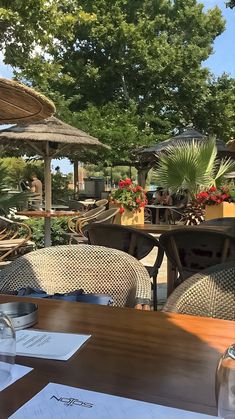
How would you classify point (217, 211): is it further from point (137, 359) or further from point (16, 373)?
point (16, 373)

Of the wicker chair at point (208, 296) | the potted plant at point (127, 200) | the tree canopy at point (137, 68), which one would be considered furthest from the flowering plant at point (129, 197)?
the tree canopy at point (137, 68)

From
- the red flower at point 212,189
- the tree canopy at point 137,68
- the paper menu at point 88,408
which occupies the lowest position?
the paper menu at point 88,408

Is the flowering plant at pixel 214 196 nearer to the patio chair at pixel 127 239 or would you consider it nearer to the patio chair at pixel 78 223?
the patio chair at pixel 78 223

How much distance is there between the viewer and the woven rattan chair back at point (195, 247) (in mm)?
3086

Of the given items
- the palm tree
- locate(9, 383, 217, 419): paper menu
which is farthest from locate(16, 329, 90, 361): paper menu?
the palm tree

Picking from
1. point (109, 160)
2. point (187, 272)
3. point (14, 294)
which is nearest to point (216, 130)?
point (109, 160)

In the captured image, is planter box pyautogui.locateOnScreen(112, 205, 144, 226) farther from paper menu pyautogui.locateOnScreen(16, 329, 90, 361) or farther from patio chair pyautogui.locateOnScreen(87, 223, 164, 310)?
paper menu pyautogui.locateOnScreen(16, 329, 90, 361)

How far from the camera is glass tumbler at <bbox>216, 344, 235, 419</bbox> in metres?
0.71

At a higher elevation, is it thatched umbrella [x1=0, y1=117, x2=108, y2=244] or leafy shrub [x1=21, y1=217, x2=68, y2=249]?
thatched umbrella [x1=0, y1=117, x2=108, y2=244]

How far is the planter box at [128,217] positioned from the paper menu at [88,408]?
6.44 m

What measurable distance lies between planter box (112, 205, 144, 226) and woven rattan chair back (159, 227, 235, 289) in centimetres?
399

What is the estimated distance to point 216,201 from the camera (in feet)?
23.8

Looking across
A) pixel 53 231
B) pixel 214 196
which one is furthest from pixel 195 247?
pixel 53 231

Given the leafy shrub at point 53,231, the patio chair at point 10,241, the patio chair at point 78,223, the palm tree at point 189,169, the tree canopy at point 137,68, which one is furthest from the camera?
the tree canopy at point 137,68
